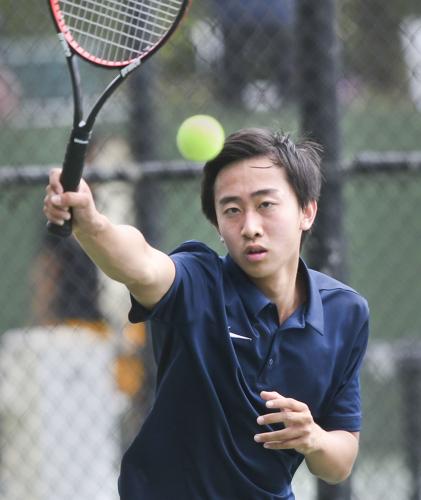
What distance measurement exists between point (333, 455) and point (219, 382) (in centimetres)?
33

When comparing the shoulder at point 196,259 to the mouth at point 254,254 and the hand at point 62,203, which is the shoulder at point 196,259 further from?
the hand at point 62,203

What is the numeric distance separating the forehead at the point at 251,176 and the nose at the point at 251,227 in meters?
0.07

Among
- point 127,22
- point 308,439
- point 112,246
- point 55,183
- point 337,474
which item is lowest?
point 337,474

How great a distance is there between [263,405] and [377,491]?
9.86ft

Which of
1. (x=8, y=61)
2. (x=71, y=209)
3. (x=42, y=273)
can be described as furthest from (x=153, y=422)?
(x=8, y=61)

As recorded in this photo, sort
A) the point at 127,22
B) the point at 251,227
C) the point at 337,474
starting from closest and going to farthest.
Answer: the point at 251,227, the point at 337,474, the point at 127,22

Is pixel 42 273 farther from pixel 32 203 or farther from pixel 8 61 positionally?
pixel 8 61

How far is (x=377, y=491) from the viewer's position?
5297 millimetres

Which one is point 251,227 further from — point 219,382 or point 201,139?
point 219,382

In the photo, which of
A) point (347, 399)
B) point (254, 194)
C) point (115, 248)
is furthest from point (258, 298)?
point (115, 248)

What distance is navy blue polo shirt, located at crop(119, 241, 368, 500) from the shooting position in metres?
2.42

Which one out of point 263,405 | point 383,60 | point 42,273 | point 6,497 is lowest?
point 6,497

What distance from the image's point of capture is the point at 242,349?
8.09 ft

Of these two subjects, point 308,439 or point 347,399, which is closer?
point 308,439
